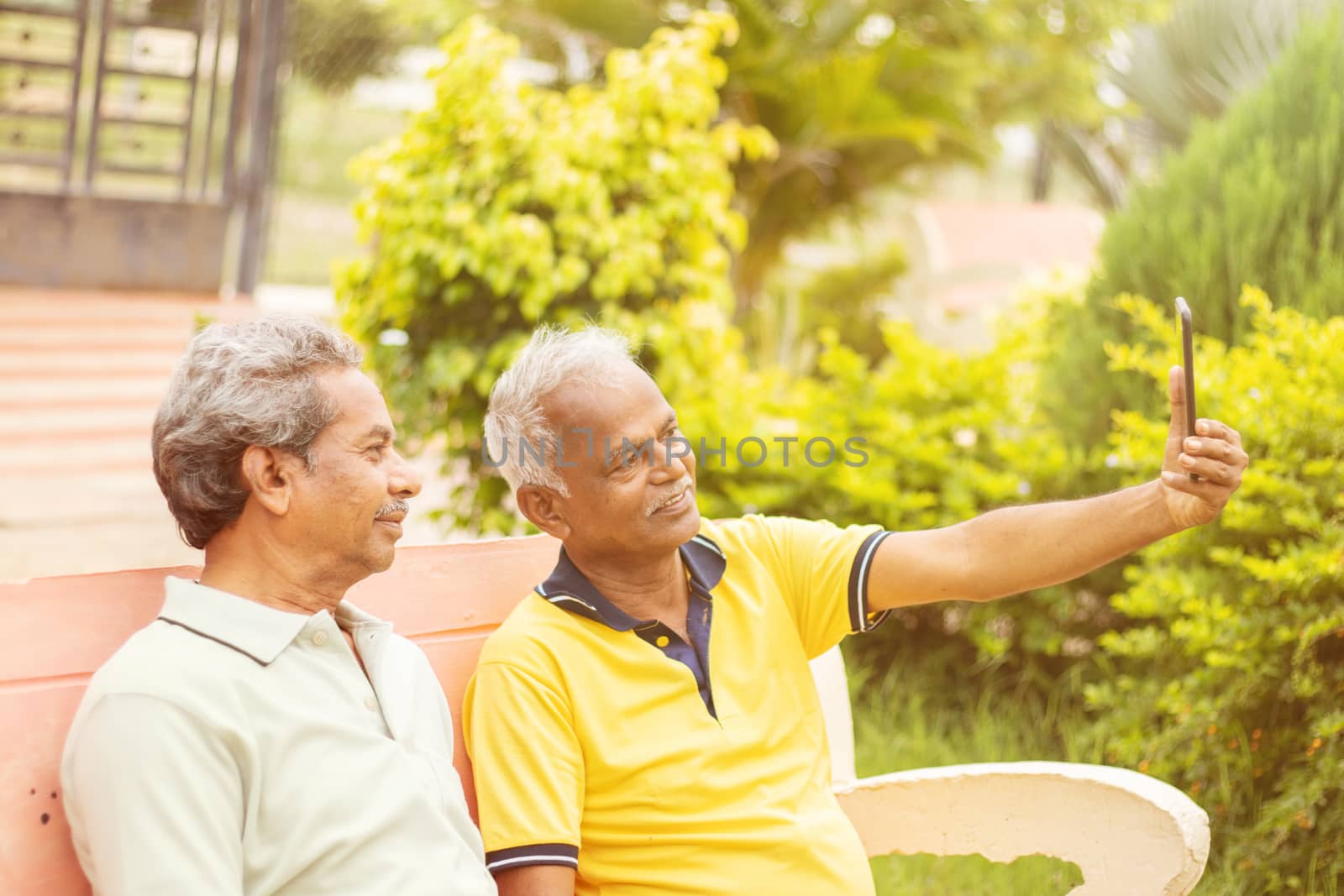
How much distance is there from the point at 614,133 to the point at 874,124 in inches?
181

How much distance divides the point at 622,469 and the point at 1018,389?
2781 millimetres

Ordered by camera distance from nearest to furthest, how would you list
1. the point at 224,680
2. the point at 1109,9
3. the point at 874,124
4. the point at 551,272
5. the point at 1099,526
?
the point at 224,680 < the point at 1099,526 < the point at 551,272 < the point at 874,124 < the point at 1109,9

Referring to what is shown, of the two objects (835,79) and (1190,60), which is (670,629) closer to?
(835,79)

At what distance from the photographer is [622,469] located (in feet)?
6.55

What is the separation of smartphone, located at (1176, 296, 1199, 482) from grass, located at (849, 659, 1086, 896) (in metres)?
1.54

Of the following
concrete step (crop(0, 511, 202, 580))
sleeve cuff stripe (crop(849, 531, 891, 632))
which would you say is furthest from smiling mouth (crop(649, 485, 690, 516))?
concrete step (crop(0, 511, 202, 580))

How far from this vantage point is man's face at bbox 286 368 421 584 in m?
1.70

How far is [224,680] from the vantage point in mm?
1532

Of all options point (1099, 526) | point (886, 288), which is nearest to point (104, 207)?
point (1099, 526)

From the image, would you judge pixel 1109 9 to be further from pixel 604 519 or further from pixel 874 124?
pixel 604 519

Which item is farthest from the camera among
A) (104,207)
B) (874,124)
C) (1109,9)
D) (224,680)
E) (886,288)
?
(886,288)

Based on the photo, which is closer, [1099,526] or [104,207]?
[1099,526]

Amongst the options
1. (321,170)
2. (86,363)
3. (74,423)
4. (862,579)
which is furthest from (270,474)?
(321,170)

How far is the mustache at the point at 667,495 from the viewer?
201 cm
